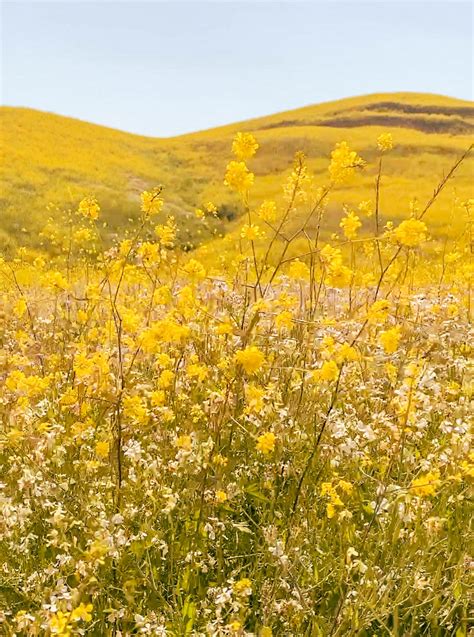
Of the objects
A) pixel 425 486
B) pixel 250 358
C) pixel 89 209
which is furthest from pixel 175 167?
pixel 425 486

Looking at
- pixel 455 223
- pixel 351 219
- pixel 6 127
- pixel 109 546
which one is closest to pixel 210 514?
pixel 109 546

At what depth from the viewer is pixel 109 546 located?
2578 millimetres

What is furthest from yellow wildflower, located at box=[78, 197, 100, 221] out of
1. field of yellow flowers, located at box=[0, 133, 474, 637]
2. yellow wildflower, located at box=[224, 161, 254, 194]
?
yellow wildflower, located at box=[224, 161, 254, 194]

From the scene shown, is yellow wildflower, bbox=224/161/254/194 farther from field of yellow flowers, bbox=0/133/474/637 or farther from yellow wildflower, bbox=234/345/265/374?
yellow wildflower, bbox=234/345/265/374

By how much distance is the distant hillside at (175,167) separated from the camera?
89.5 feet

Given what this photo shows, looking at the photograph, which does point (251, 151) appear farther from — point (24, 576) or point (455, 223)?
point (455, 223)

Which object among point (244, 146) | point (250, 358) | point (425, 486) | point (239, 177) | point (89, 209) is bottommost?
point (425, 486)

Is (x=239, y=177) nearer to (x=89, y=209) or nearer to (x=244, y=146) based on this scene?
(x=244, y=146)

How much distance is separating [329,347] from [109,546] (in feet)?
4.53

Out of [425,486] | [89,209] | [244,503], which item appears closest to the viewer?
[425,486]

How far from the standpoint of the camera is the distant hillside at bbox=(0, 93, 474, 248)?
27.3 m

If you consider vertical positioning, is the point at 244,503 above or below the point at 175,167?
below

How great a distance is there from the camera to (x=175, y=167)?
45.2 metres

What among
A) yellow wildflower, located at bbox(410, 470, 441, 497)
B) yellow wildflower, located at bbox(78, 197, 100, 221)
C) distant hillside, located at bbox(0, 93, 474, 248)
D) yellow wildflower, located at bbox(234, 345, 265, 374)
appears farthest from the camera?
distant hillside, located at bbox(0, 93, 474, 248)
